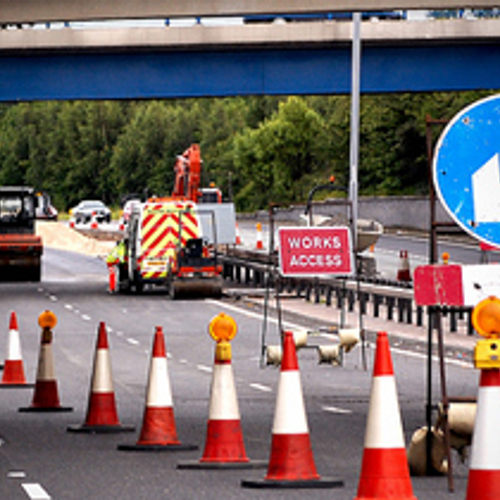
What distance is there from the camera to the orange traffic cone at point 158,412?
1252 centimetres

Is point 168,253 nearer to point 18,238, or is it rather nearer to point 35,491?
point 18,238

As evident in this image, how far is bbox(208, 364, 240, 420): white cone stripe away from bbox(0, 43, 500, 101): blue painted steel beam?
30.7 metres

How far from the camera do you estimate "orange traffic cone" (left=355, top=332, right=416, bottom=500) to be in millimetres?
9367

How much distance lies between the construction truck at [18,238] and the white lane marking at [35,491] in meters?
34.9

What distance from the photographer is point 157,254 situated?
4059cm

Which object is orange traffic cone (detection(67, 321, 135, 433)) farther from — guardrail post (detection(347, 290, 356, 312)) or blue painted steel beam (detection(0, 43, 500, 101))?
blue painted steel beam (detection(0, 43, 500, 101))

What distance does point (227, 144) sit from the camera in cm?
15450

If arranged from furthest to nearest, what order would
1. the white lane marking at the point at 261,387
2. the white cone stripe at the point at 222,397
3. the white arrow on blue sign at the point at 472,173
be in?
the white lane marking at the point at 261,387 → the white cone stripe at the point at 222,397 → the white arrow on blue sign at the point at 472,173

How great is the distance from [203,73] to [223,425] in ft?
102

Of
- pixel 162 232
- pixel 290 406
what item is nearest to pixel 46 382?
pixel 290 406

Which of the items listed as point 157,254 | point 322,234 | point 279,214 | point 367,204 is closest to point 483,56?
point 157,254

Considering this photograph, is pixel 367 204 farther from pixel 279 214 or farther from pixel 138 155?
pixel 138 155

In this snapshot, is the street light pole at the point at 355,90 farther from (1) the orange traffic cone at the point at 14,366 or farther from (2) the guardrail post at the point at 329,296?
(1) the orange traffic cone at the point at 14,366

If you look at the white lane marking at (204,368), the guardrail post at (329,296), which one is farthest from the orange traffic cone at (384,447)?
the guardrail post at (329,296)
